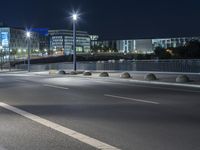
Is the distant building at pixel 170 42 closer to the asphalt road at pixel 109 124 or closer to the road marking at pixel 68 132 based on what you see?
the asphalt road at pixel 109 124

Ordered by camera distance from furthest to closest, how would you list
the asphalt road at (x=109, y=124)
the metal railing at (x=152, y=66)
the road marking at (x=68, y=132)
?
the metal railing at (x=152, y=66) < the asphalt road at (x=109, y=124) < the road marking at (x=68, y=132)

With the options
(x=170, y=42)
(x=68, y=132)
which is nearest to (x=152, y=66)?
(x=68, y=132)

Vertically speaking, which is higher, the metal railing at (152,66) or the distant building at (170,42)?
the distant building at (170,42)

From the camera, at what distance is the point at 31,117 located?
12203 millimetres

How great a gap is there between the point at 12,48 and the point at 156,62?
14873cm

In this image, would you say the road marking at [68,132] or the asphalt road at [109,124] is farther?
the asphalt road at [109,124]

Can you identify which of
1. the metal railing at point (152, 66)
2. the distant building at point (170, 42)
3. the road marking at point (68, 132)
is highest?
the distant building at point (170, 42)

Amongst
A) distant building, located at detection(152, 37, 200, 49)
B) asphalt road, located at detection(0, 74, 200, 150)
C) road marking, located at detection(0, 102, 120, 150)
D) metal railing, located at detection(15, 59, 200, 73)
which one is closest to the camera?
road marking, located at detection(0, 102, 120, 150)

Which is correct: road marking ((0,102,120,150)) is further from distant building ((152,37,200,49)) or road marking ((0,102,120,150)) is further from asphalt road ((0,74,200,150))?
distant building ((152,37,200,49))

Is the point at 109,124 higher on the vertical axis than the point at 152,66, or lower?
lower

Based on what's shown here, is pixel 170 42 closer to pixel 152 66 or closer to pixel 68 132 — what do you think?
pixel 152 66

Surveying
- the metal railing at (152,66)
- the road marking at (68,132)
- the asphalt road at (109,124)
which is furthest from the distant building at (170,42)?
the road marking at (68,132)

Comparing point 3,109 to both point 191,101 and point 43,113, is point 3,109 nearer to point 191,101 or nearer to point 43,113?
point 43,113

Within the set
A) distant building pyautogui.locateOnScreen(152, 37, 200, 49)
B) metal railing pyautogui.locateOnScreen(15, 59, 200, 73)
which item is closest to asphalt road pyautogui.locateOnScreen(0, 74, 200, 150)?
metal railing pyautogui.locateOnScreen(15, 59, 200, 73)
